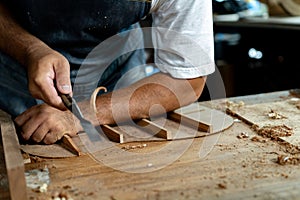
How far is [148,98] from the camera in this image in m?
1.57

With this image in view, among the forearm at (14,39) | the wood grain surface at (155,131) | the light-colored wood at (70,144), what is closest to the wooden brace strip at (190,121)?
the wood grain surface at (155,131)

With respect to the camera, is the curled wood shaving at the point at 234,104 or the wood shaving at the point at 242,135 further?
the curled wood shaving at the point at 234,104

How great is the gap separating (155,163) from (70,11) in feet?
2.22

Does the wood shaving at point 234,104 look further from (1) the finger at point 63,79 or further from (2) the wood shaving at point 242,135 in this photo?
(1) the finger at point 63,79

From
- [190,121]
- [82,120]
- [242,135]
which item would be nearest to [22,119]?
[82,120]

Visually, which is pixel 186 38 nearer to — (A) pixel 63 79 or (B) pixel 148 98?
(B) pixel 148 98

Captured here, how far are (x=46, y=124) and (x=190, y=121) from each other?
17.0 inches

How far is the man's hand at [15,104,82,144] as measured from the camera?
1337mm

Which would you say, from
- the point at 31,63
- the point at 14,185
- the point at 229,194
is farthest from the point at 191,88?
the point at 14,185

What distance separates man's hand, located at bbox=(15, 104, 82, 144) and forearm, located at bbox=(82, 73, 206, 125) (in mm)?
87

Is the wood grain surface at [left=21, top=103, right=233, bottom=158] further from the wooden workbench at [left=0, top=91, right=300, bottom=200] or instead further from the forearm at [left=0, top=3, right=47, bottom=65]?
the forearm at [left=0, top=3, right=47, bottom=65]

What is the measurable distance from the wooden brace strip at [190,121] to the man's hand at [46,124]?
313 mm

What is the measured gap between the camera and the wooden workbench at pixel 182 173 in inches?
39.9

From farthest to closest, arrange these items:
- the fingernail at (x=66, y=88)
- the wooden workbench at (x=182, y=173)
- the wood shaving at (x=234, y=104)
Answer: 1. the wood shaving at (x=234, y=104)
2. the fingernail at (x=66, y=88)
3. the wooden workbench at (x=182, y=173)
